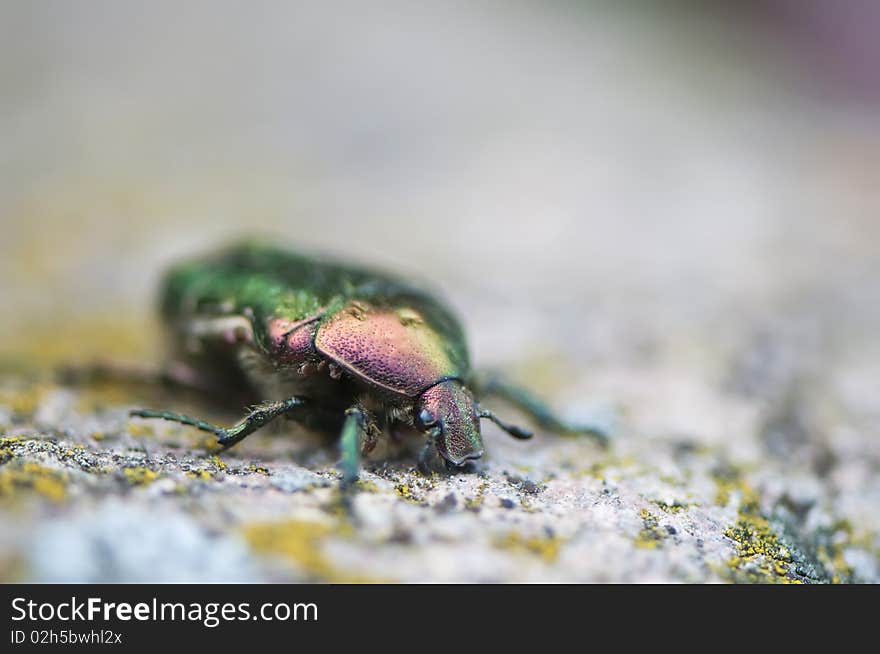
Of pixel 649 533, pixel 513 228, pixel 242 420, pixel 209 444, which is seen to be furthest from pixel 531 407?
pixel 513 228

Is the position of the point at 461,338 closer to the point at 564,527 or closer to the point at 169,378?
the point at 564,527

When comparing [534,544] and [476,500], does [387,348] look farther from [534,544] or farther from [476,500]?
[534,544]

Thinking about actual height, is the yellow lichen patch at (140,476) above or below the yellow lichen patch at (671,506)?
above

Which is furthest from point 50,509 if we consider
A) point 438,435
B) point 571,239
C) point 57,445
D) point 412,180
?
point 412,180

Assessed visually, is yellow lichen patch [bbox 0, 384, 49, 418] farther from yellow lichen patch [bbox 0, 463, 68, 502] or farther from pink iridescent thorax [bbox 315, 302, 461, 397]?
pink iridescent thorax [bbox 315, 302, 461, 397]

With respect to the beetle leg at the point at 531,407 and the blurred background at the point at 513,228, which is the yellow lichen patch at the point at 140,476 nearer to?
the blurred background at the point at 513,228

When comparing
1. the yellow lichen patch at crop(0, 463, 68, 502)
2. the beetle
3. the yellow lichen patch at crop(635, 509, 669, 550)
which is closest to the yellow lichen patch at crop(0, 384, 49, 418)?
the beetle

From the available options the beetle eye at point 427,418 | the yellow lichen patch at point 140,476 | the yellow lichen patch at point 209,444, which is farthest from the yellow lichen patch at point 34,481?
the beetle eye at point 427,418
